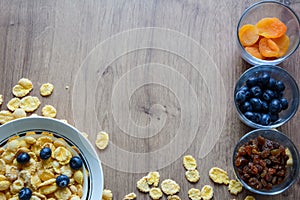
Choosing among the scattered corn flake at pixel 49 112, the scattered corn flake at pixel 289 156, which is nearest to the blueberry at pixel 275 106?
the scattered corn flake at pixel 289 156

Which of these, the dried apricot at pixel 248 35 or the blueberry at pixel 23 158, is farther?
the dried apricot at pixel 248 35

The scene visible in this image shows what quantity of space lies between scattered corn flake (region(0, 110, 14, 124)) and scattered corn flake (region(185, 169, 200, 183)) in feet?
1.57

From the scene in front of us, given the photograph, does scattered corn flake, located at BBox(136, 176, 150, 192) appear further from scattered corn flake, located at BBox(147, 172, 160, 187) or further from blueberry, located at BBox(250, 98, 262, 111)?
blueberry, located at BBox(250, 98, 262, 111)

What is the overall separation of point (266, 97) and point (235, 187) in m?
0.24

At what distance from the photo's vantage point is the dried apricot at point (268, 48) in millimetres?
1200

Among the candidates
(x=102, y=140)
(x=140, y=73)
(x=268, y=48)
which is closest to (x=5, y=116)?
(x=102, y=140)

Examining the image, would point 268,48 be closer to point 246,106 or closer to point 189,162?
point 246,106

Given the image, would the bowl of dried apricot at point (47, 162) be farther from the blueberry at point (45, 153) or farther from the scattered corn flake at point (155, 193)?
the scattered corn flake at point (155, 193)

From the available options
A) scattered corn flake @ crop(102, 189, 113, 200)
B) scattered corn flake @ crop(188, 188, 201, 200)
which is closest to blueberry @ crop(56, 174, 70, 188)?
scattered corn flake @ crop(102, 189, 113, 200)

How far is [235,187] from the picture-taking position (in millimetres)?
1178

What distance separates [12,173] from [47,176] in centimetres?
8

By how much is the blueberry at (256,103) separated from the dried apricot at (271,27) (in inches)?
7.2

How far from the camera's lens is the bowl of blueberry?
1.16 metres

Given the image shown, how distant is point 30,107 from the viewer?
1204mm
